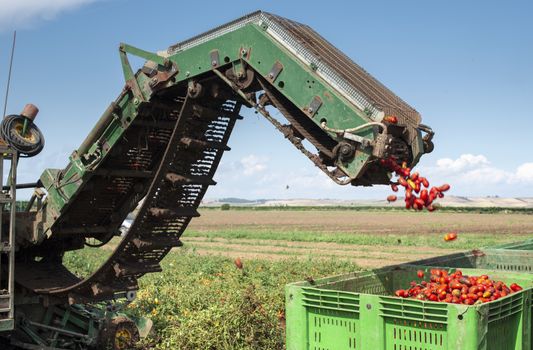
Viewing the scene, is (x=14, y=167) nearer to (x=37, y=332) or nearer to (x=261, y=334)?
(x=37, y=332)

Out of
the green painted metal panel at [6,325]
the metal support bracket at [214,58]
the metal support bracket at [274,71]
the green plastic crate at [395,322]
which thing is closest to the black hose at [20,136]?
the green painted metal panel at [6,325]

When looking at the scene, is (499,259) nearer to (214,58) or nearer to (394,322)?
(394,322)

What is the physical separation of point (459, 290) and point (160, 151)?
12.2ft

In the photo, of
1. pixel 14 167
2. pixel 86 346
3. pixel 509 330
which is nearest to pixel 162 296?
pixel 86 346

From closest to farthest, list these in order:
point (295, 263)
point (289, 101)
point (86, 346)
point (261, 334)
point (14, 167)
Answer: point (289, 101) < point (14, 167) < point (261, 334) < point (86, 346) < point (295, 263)

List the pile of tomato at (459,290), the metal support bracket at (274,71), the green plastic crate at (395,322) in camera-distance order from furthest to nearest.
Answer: the metal support bracket at (274,71) < the pile of tomato at (459,290) < the green plastic crate at (395,322)

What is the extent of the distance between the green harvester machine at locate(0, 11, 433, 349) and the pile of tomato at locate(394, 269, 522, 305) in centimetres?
81

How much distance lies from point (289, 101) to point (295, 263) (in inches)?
480

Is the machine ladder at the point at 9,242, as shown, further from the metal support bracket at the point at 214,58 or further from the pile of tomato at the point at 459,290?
the pile of tomato at the point at 459,290

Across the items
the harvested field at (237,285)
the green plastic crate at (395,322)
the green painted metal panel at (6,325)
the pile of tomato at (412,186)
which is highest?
the pile of tomato at (412,186)

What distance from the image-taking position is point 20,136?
21.1ft

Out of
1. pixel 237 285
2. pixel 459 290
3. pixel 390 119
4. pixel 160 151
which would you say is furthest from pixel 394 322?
pixel 237 285

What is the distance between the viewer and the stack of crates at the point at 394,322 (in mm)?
3469

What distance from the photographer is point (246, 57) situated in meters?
5.17
